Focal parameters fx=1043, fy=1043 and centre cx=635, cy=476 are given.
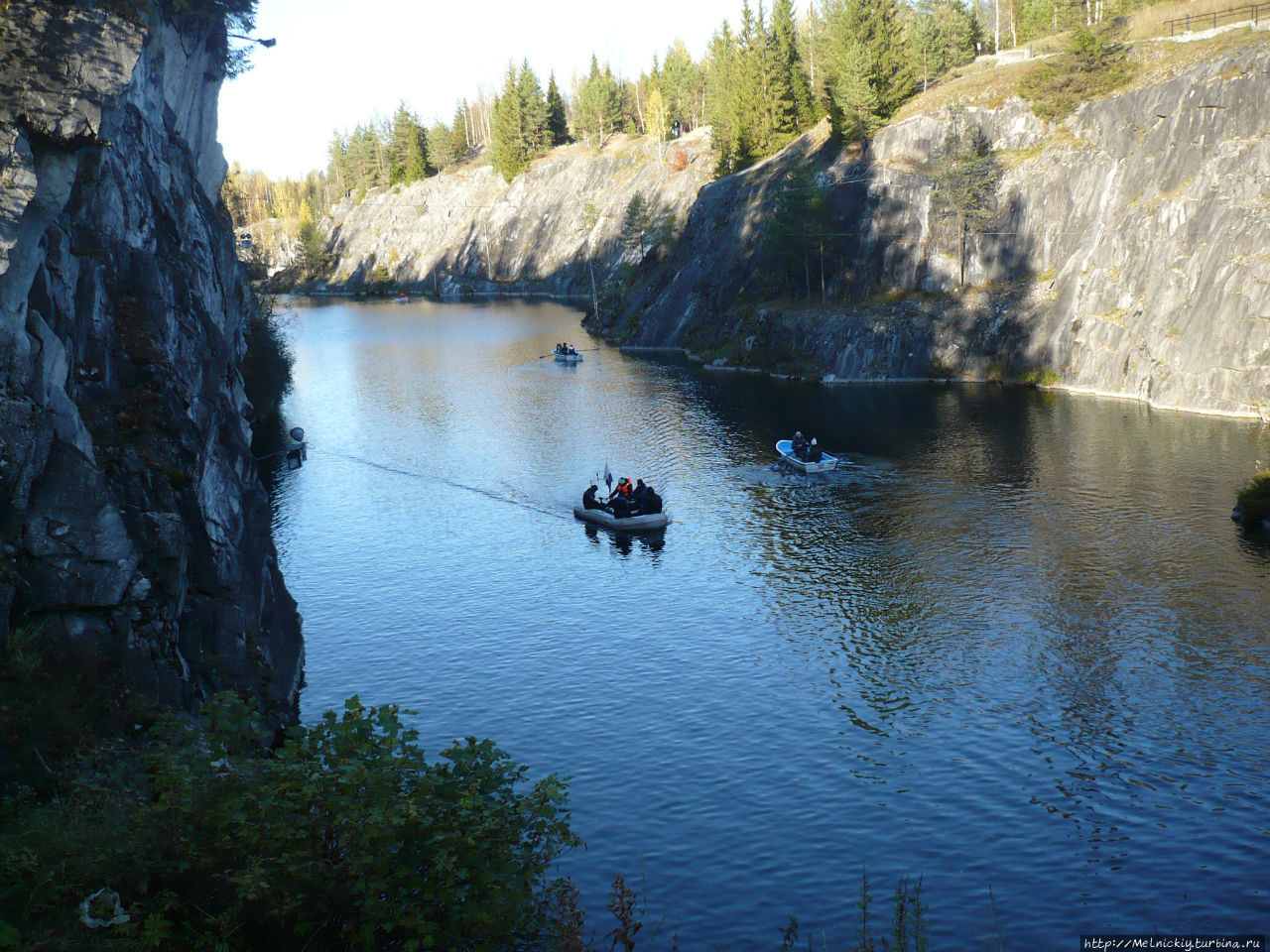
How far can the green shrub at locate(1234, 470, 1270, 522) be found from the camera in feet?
151

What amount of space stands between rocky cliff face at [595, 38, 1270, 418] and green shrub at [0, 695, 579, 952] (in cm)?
6295

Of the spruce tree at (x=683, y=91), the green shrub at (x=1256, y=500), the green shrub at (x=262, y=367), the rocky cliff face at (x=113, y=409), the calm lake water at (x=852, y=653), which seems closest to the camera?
the rocky cliff face at (x=113, y=409)

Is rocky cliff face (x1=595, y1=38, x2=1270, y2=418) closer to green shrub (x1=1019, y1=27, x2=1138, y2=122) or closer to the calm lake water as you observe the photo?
green shrub (x1=1019, y1=27, x2=1138, y2=122)

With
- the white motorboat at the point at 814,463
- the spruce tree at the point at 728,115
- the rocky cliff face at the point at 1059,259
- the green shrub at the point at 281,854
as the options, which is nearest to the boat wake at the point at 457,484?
the white motorboat at the point at 814,463

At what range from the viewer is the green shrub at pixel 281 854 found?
14430mm

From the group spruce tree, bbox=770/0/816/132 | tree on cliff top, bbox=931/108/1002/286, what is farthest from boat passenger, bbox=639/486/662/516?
spruce tree, bbox=770/0/816/132

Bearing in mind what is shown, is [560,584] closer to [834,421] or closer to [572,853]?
[572,853]

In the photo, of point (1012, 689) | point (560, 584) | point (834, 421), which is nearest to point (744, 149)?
point (834, 421)

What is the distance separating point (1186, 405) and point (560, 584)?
46018 mm

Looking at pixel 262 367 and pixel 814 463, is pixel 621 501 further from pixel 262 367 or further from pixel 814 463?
pixel 262 367

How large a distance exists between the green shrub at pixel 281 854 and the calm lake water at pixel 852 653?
741 centimetres

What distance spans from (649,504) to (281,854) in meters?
38.6

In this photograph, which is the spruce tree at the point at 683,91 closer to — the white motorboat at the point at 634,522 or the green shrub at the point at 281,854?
the white motorboat at the point at 634,522

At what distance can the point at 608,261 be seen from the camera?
582ft
